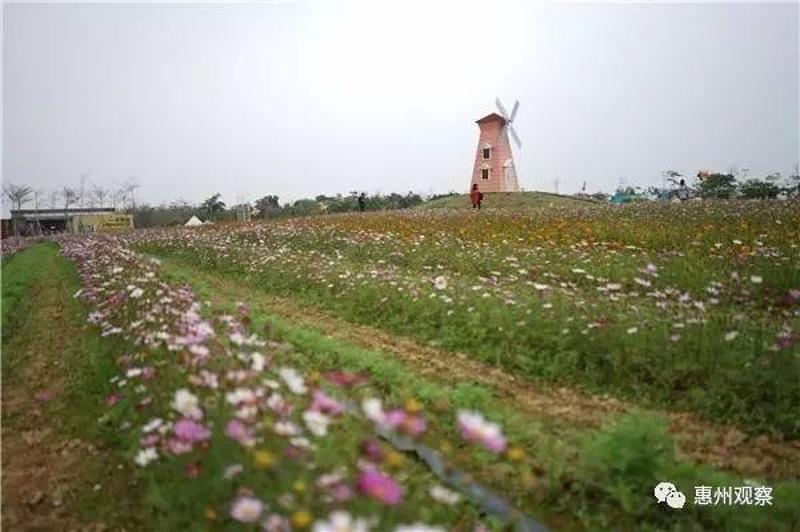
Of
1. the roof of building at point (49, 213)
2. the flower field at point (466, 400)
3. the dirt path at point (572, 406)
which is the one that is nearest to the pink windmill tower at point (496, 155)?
the flower field at point (466, 400)

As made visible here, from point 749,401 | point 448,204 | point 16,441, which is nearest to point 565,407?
point 749,401

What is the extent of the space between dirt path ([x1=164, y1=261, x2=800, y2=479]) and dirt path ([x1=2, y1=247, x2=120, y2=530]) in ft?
10.7

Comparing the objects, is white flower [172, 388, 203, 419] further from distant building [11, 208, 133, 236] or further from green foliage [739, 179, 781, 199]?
distant building [11, 208, 133, 236]

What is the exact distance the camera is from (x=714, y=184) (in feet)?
136

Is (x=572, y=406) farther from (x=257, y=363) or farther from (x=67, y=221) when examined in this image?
(x=67, y=221)

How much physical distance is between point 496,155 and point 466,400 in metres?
39.9

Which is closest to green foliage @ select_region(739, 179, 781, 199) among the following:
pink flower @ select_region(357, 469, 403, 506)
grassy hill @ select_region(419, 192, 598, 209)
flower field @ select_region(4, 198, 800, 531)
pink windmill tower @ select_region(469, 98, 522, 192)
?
grassy hill @ select_region(419, 192, 598, 209)

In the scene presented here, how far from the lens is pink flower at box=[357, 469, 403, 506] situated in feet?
6.32

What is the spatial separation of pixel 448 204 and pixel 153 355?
37.7 metres

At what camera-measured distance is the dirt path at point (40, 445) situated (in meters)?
3.68

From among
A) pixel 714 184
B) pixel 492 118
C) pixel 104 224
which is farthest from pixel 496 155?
pixel 104 224

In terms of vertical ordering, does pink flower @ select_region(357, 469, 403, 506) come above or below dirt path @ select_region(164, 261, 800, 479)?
above

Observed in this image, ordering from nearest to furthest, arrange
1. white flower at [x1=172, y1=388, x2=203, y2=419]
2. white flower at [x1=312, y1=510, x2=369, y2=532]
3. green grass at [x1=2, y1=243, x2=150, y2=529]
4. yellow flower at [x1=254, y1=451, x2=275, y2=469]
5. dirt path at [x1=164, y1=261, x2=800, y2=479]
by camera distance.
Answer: white flower at [x1=312, y1=510, x2=369, y2=532] < yellow flower at [x1=254, y1=451, x2=275, y2=469] < white flower at [x1=172, y1=388, x2=203, y2=419] < green grass at [x1=2, y1=243, x2=150, y2=529] < dirt path at [x1=164, y1=261, x2=800, y2=479]

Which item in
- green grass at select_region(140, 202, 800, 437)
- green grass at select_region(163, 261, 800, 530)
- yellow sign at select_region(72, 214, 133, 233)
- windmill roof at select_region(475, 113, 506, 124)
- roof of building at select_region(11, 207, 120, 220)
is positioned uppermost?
windmill roof at select_region(475, 113, 506, 124)
